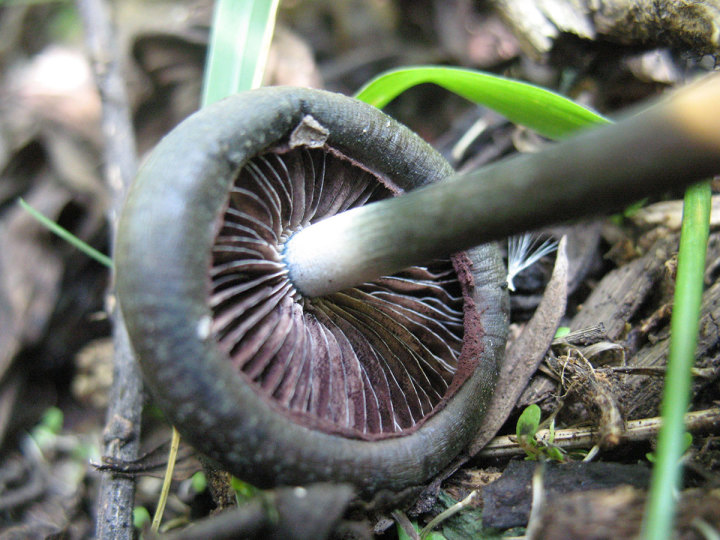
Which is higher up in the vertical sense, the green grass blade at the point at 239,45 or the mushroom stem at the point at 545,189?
the green grass blade at the point at 239,45

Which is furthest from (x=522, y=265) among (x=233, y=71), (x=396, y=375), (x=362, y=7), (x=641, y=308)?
(x=362, y=7)

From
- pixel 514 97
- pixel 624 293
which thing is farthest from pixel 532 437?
pixel 514 97

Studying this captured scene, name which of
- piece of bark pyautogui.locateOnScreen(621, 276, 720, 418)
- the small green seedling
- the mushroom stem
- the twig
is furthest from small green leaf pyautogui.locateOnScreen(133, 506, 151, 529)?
piece of bark pyautogui.locateOnScreen(621, 276, 720, 418)

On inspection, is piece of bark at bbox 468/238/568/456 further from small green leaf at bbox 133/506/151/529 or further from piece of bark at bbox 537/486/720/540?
small green leaf at bbox 133/506/151/529

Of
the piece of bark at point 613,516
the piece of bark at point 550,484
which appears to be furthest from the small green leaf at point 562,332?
the piece of bark at point 613,516

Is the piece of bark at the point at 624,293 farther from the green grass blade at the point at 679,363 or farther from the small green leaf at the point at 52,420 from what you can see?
the small green leaf at the point at 52,420

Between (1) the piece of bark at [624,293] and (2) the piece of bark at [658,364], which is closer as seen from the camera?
(2) the piece of bark at [658,364]

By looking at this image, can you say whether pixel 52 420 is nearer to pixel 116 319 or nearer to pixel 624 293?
pixel 116 319
